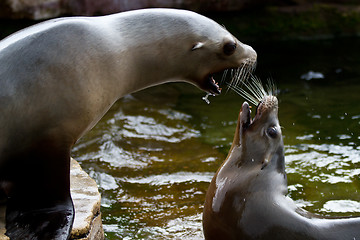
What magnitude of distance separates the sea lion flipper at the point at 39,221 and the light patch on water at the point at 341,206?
2.12m

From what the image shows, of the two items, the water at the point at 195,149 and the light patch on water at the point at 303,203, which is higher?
the light patch on water at the point at 303,203

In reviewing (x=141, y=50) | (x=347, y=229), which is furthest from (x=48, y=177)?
(x=347, y=229)

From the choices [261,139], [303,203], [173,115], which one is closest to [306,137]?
[173,115]

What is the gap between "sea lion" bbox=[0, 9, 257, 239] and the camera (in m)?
3.72

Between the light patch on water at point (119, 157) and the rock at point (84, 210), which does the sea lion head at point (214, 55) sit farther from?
the light patch on water at point (119, 157)

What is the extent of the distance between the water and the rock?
37 cm

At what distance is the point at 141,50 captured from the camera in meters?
4.16

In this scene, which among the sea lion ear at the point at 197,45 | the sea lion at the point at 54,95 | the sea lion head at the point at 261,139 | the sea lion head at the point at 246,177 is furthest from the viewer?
the sea lion ear at the point at 197,45

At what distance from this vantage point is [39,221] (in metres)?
3.75

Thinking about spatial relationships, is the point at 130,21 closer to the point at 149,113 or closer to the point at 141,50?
the point at 141,50

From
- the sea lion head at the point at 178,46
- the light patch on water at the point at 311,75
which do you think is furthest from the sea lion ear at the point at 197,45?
the light patch on water at the point at 311,75

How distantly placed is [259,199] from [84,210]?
3.54 feet

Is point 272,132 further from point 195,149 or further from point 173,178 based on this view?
point 195,149

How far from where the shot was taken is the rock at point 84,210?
3.79 m
